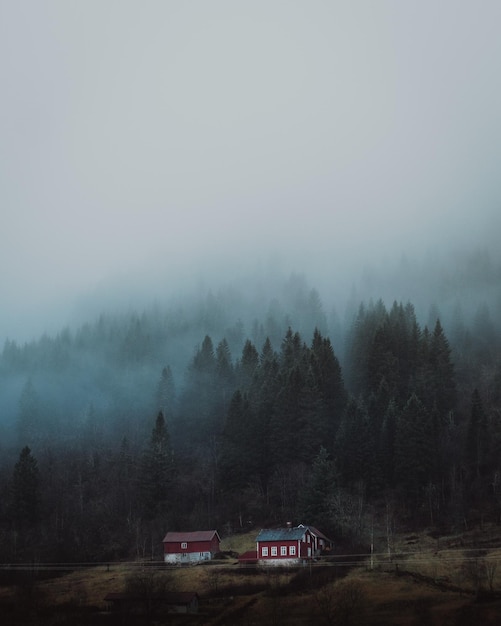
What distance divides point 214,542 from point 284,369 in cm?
4019

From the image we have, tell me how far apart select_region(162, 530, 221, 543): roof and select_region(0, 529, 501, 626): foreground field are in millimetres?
4672

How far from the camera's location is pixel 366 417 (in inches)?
4336

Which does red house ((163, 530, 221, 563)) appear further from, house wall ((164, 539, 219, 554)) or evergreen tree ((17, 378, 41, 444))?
evergreen tree ((17, 378, 41, 444))

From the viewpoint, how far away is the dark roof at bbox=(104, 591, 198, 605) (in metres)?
75.2

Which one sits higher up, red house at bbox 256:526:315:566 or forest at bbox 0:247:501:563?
forest at bbox 0:247:501:563

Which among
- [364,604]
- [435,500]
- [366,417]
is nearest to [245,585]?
[364,604]

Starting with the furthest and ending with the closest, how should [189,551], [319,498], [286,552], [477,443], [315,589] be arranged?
1. [477,443]
2. [319,498]
3. [189,551]
4. [286,552]
5. [315,589]

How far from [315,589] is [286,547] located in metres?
12.3

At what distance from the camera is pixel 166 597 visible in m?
76.2

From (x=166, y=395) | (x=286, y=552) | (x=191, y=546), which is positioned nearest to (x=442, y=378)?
(x=286, y=552)

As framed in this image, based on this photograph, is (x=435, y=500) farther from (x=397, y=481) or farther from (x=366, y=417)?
(x=366, y=417)

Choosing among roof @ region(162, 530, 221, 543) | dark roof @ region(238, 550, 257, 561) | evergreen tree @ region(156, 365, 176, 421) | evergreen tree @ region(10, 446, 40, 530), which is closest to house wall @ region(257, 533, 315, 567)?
dark roof @ region(238, 550, 257, 561)

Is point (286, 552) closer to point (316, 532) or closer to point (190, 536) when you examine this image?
point (316, 532)

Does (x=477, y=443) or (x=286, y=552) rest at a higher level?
(x=477, y=443)
